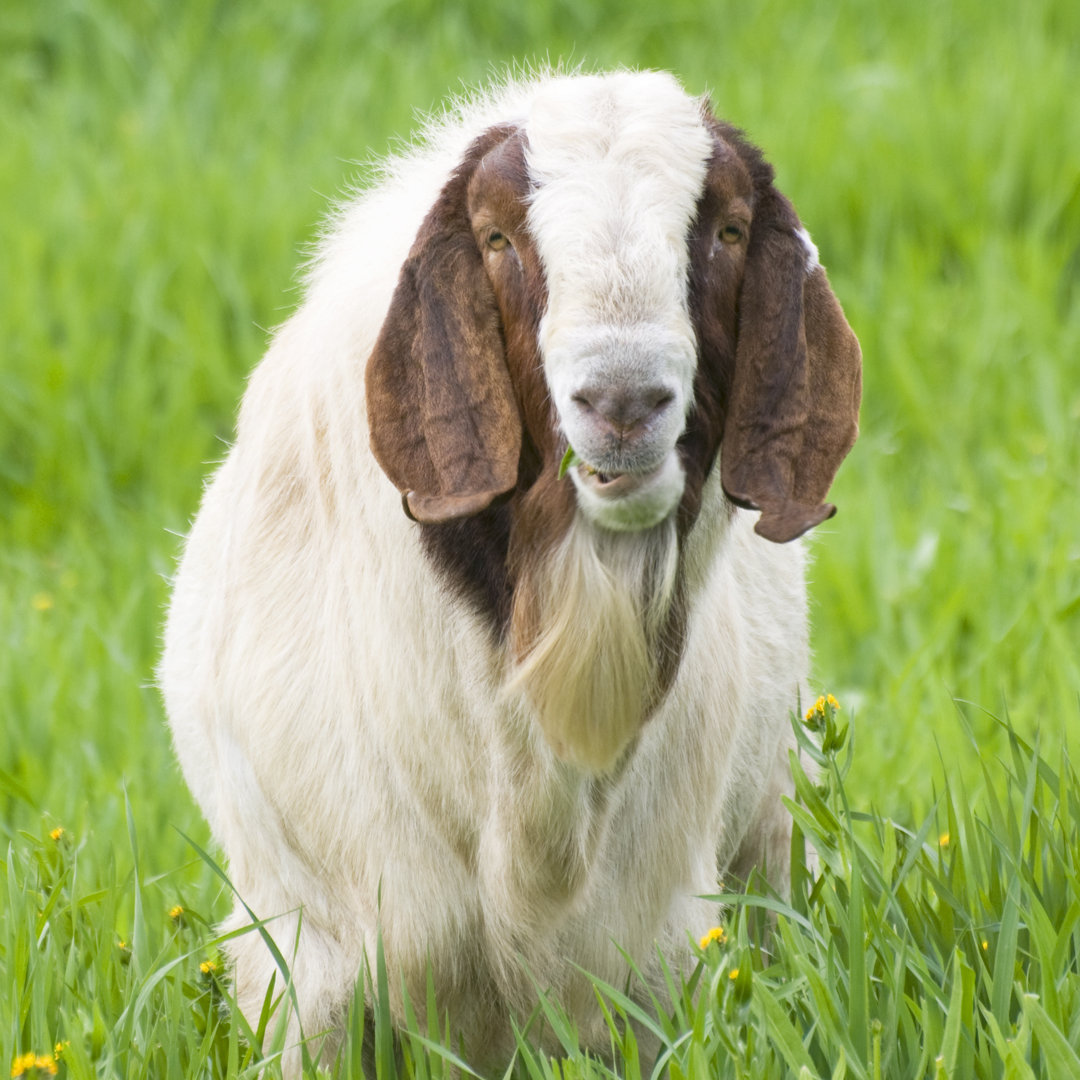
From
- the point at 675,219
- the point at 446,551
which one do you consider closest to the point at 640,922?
the point at 446,551

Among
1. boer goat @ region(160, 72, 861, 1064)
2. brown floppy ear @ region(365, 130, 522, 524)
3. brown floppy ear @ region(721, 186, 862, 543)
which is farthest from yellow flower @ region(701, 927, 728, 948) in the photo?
brown floppy ear @ region(365, 130, 522, 524)

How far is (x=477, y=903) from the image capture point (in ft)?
9.24

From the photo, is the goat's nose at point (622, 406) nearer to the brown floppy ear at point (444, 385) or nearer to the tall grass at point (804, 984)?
the brown floppy ear at point (444, 385)

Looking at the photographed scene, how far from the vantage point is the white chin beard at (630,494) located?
2334 mm

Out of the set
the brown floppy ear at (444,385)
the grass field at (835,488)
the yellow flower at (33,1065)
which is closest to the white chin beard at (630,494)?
the brown floppy ear at (444,385)

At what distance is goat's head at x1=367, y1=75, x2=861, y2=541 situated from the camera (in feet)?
7.82

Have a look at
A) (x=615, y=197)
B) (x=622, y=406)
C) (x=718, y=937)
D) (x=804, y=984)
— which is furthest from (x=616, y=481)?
(x=804, y=984)

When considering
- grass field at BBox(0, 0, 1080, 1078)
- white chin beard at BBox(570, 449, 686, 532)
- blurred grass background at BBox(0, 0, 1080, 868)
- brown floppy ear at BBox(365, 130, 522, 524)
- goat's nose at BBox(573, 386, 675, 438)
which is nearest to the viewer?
goat's nose at BBox(573, 386, 675, 438)

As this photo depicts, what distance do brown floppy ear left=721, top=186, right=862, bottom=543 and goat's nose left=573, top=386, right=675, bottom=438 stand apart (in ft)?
1.03

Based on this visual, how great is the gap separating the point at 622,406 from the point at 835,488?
3479 millimetres

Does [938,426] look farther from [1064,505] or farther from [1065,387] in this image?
[1064,505]

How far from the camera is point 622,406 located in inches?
87.9

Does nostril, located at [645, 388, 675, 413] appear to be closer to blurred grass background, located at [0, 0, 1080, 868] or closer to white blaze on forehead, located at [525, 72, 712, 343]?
white blaze on forehead, located at [525, 72, 712, 343]

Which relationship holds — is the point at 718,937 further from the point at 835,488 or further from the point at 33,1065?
the point at 835,488
